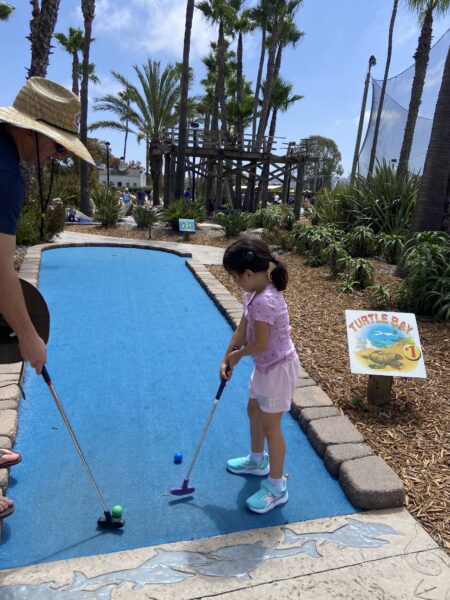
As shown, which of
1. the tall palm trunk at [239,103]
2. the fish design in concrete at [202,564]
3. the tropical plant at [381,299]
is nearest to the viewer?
the fish design in concrete at [202,564]

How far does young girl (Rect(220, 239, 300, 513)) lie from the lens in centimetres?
201

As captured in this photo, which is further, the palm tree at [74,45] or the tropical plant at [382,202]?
the palm tree at [74,45]

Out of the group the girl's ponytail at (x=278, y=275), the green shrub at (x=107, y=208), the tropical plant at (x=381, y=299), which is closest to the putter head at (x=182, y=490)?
the girl's ponytail at (x=278, y=275)

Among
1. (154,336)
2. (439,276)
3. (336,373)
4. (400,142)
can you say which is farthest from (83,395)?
(400,142)

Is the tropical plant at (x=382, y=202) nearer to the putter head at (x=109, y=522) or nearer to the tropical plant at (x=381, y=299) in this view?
the tropical plant at (x=381, y=299)

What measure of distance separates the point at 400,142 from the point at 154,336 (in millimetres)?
16071

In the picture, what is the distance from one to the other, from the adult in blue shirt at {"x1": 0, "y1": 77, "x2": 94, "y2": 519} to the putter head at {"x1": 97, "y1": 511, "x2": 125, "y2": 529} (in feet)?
1.28

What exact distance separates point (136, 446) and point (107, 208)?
11.5m

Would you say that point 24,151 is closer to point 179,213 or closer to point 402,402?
point 402,402

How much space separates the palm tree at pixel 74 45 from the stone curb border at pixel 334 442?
27.1 meters

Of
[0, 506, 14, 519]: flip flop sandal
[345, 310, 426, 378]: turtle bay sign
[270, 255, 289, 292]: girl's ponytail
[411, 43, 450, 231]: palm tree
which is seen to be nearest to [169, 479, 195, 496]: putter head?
[0, 506, 14, 519]: flip flop sandal

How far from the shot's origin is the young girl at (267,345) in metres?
2.01

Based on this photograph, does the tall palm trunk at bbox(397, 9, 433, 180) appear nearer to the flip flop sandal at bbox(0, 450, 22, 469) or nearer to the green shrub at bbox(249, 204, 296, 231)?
the green shrub at bbox(249, 204, 296, 231)

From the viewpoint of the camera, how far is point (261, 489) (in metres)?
2.20
